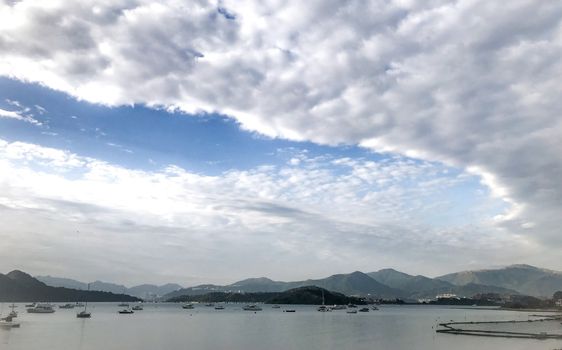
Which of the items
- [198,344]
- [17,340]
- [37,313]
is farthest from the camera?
[37,313]

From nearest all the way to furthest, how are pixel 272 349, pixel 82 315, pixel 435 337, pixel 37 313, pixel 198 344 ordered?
pixel 272 349 < pixel 198 344 < pixel 435 337 < pixel 82 315 < pixel 37 313

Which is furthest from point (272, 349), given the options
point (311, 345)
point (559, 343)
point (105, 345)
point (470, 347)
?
point (559, 343)

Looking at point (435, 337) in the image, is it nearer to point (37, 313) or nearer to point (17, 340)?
point (17, 340)

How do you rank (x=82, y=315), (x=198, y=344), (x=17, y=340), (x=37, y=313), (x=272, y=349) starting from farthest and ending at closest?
(x=37, y=313) → (x=82, y=315) → (x=17, y=340) → (x=198, y=344) → (x=272, y=349)

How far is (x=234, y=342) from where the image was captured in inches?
2714

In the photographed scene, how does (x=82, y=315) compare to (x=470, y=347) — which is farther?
(x=82, y=315)

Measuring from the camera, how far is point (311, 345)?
68.0m

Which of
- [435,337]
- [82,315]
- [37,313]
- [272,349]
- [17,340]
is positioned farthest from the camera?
[37,313]

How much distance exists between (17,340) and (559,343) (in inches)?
3350

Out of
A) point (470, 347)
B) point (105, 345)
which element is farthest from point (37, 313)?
point (470, 347)

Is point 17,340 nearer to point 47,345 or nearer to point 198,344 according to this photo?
point 47,345

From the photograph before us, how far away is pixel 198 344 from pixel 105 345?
13254mm

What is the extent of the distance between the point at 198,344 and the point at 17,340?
97.8ft

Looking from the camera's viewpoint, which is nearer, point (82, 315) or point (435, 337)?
point (435, 337)
